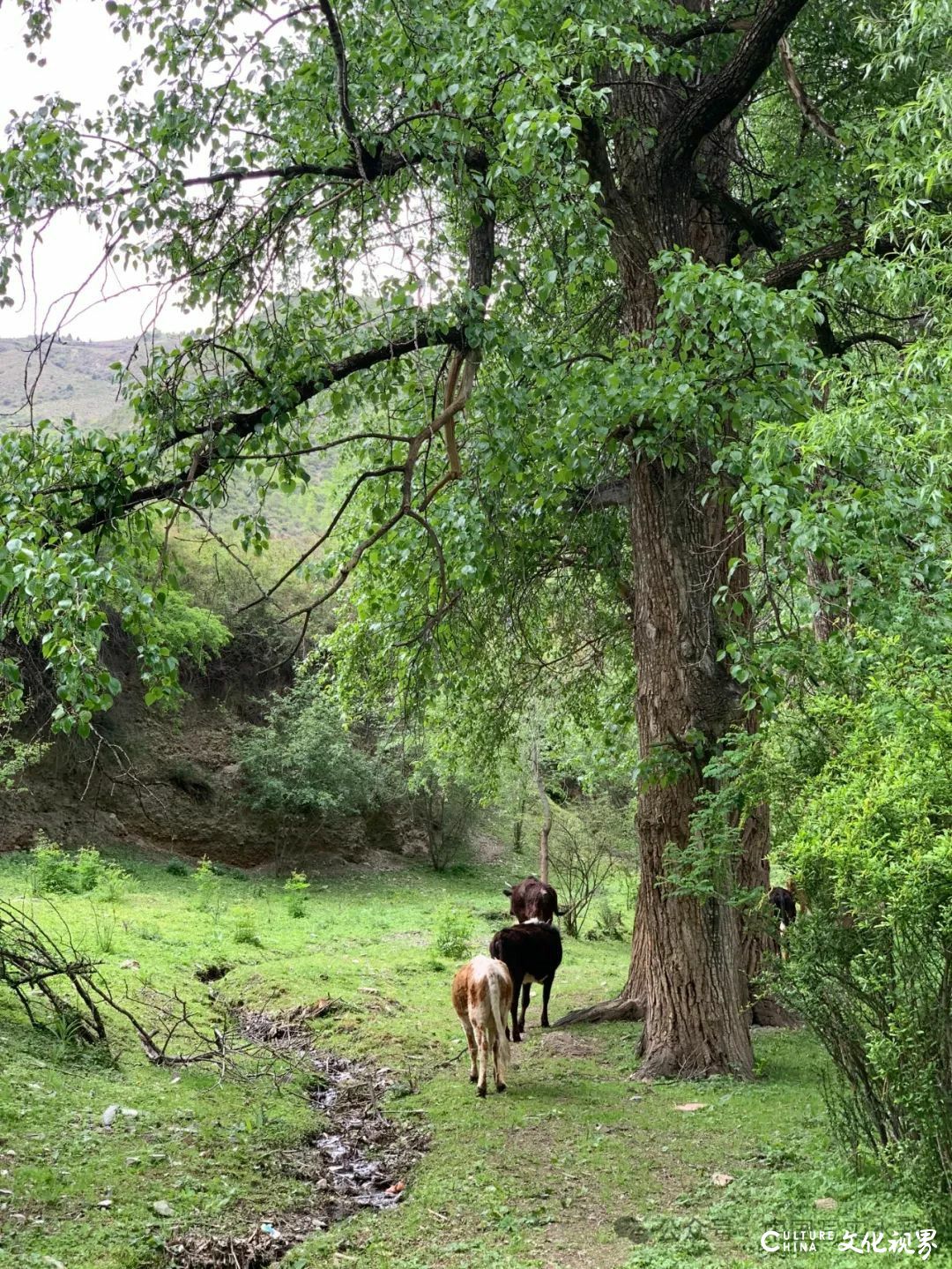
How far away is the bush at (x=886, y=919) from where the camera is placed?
11.9ft

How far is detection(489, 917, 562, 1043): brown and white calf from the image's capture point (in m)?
9.25

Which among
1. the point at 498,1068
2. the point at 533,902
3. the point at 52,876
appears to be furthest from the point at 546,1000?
the point at 52,876

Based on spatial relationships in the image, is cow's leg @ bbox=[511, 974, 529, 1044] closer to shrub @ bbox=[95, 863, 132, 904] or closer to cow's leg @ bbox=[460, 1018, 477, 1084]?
cow's leg @ bbox=[460, 1018, 477, 1084]

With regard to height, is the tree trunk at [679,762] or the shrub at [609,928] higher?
the tree trunk at [679,762]

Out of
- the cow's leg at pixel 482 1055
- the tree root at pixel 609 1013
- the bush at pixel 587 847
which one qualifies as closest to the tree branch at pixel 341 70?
the cow's leg at pixel 482 1055

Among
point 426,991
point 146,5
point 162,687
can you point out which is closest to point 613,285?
point 146,5

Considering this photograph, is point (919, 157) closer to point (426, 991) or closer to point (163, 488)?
point (163, 488)

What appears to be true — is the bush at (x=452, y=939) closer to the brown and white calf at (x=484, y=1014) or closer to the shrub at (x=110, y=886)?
the shrub at (x=110, y=886)

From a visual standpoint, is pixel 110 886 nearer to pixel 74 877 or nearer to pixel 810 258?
pixel 74 877

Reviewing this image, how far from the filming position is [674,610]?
26.0 feet

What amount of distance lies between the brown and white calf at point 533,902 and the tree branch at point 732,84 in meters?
7.97

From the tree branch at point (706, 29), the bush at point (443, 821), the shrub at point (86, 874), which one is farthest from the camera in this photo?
the bush at point (443, 821)

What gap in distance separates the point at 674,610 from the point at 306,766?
18.2m

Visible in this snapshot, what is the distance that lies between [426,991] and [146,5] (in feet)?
31.7
